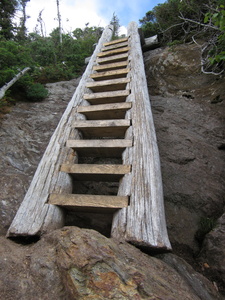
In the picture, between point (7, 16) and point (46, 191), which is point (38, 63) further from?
point (46, 191)

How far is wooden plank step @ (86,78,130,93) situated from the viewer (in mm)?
3184

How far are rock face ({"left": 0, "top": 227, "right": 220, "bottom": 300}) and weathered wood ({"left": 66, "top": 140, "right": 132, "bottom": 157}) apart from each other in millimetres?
1008

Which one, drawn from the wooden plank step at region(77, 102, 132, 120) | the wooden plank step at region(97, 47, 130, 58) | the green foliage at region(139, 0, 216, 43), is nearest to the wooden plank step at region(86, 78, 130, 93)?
the wooden plank step at region(77, 102, 132, 120)

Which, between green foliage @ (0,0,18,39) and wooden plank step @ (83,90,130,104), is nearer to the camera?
wooden plank step @ (83,90,130,104)

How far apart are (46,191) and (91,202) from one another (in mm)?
474

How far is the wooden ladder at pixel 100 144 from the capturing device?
5.47 ft

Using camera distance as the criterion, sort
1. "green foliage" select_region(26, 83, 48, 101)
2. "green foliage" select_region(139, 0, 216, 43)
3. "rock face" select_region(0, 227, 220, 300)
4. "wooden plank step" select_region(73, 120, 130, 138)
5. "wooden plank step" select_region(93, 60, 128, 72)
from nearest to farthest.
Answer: "rock face" select_region(0, 227, 220, 300) < "wooden plank step" select_region(73, 120, 130, 138) < "wooden plank step" select_region(93, 60, 128, 72) < "green foliage" select_region(26, 83, 48, 101) < "green foliage" select_region(139, 0, 216, 43)

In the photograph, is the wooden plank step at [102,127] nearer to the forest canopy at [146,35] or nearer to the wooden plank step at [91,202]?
the wooden plank step at [91,202]

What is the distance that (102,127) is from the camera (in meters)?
2.38

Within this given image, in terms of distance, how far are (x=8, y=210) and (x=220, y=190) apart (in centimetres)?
238

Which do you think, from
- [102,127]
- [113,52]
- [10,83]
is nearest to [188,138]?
[102,127]

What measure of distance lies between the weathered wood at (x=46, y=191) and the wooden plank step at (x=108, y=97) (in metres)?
0.64

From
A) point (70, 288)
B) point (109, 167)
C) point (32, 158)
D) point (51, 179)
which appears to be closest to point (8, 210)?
point (51, 179)

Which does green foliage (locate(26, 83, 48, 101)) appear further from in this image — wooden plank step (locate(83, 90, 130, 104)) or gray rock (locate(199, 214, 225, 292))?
gray rock (locate(199, 214, 225, 292))
